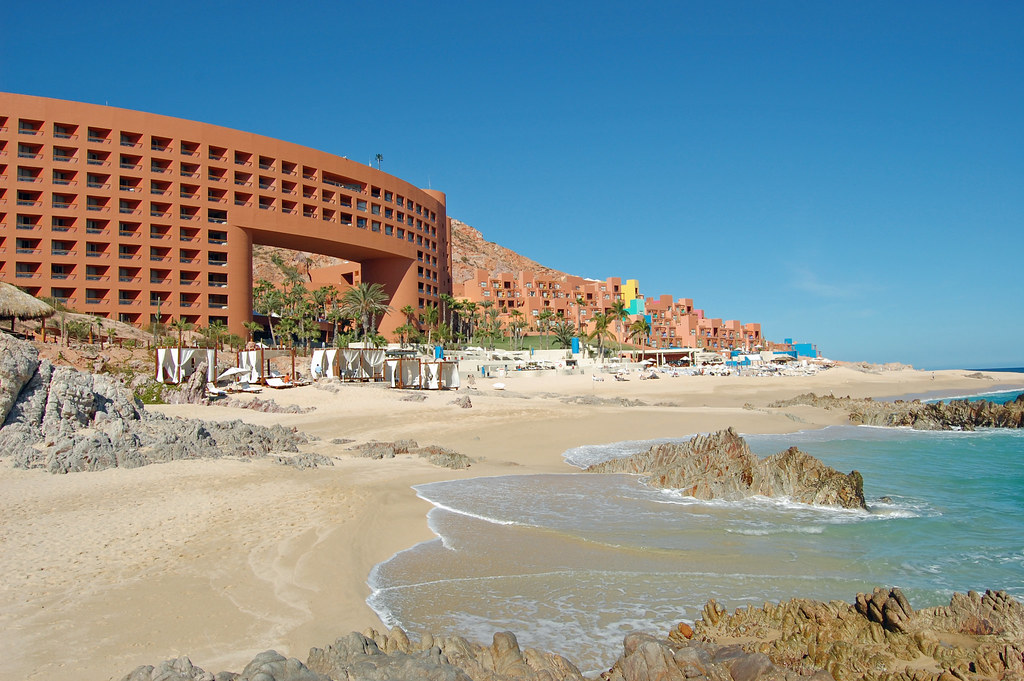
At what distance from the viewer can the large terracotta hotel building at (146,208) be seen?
53688 millimetres

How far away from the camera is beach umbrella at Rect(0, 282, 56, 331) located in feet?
109

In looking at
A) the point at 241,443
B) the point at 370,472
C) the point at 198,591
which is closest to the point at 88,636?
the point at 198,591

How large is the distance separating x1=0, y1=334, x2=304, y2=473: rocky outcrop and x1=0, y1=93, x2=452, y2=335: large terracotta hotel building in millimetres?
45175

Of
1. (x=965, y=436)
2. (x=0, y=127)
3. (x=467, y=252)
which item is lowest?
(x=965, y=436)

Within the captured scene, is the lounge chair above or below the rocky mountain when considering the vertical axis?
below

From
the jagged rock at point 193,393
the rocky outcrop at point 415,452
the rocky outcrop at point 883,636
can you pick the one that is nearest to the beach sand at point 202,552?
the rocky outcrop at point 415,452

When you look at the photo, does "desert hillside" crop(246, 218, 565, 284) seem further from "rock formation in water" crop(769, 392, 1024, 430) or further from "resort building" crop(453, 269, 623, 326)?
"rock formation in water" crop(769, 392, 1024, 430)

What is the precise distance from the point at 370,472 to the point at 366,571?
22.2 feet

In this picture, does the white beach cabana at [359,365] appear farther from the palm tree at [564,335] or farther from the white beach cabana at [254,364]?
the palm tree at [564,335]

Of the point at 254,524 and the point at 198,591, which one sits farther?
the point at 254,524

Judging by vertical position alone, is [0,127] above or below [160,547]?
above

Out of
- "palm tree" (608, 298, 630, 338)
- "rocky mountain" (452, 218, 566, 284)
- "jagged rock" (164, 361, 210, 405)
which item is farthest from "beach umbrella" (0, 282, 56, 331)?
"rocky mountain" (452, 218, 566, 284)

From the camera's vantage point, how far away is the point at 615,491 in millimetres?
12992

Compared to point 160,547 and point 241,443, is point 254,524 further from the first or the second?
point 241,443
